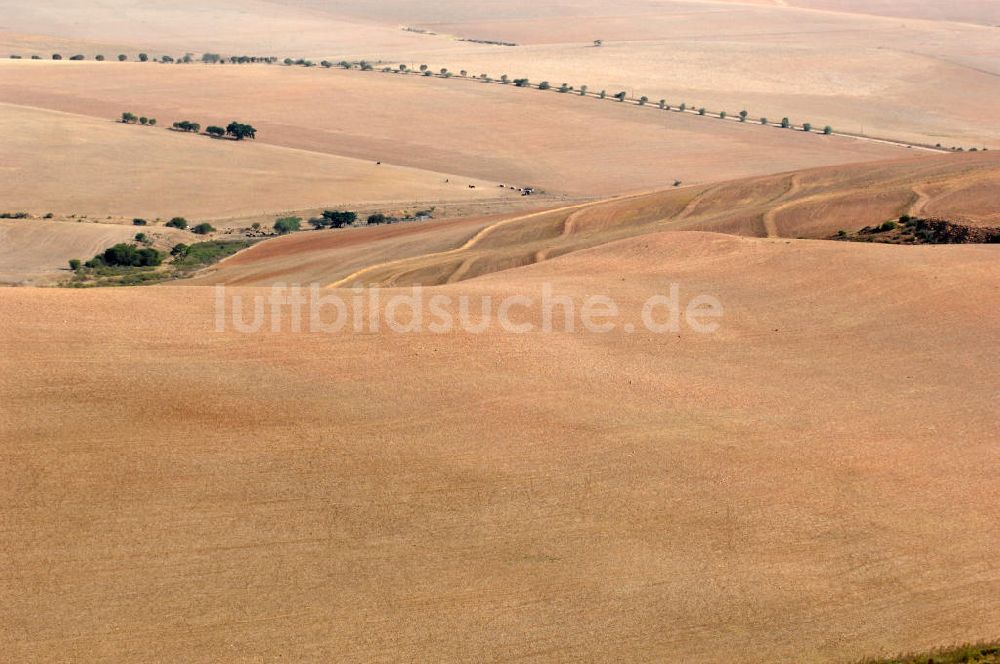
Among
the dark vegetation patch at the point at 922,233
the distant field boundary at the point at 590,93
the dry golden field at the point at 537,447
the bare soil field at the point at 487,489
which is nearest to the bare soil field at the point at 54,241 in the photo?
the dry golden field at the point at 537,447

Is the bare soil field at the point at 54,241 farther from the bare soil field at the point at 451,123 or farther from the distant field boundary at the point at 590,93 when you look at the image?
the distant field boundary at the point at 590,93

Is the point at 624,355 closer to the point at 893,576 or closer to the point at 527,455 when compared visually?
the point at 527,455

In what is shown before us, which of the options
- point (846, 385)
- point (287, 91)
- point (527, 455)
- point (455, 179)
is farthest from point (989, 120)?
point (527, 455)

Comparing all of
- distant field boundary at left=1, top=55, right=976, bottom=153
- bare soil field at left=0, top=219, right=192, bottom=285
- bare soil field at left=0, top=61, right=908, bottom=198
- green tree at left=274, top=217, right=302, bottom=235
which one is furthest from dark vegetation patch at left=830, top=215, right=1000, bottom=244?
distant field boundary at left=1, top=55, right=976, bottom=153

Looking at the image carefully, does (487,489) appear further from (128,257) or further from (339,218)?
(339,218)

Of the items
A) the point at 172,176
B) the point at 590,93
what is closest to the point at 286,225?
the point at 172,176
